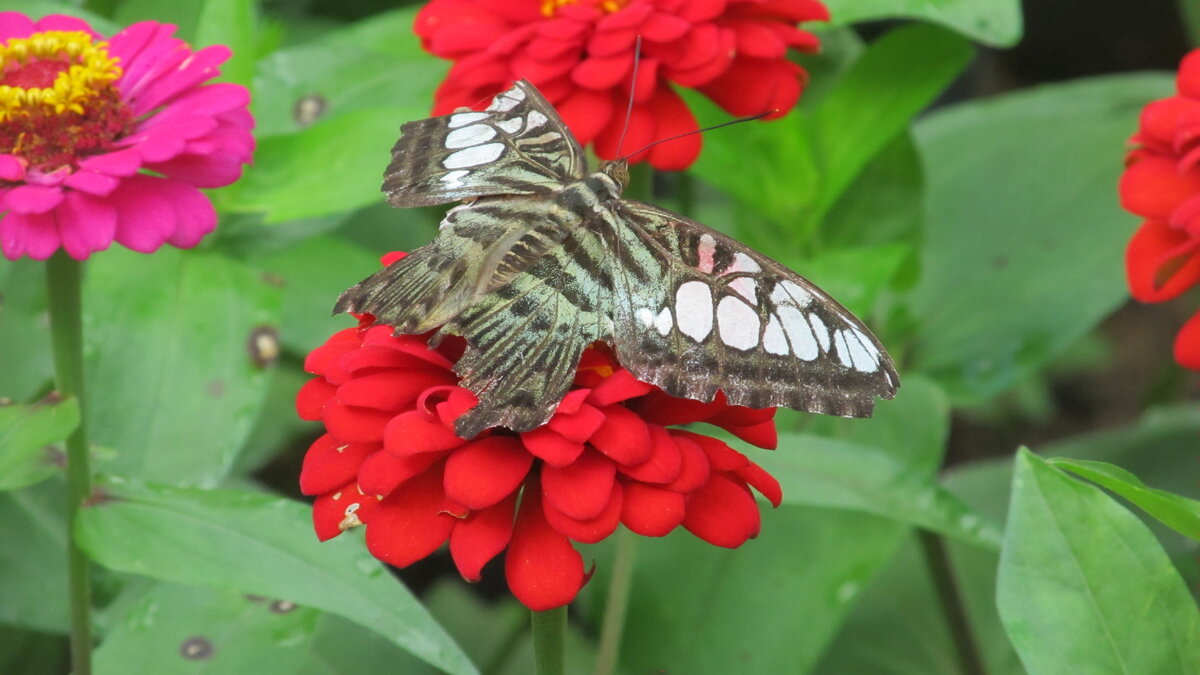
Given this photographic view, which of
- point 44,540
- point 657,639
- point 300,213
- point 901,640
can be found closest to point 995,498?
point 901,640

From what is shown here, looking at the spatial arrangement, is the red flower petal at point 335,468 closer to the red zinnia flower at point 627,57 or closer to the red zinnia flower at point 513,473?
the red zinnia flower at point 513,473

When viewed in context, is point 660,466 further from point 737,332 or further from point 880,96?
point 880,96

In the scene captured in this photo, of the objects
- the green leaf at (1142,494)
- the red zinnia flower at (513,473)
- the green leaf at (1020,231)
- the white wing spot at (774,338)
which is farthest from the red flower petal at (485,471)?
the green leaf at (1020,231)

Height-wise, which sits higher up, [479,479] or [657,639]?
[479,479]

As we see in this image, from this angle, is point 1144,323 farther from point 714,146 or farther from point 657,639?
point 657,639

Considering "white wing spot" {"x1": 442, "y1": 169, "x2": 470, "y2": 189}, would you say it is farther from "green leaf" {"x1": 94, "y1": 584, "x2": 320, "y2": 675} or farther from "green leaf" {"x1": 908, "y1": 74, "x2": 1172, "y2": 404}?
"green leaf" {"x1": 908, "y1": 74, "x2": 1172, "y2": 404}

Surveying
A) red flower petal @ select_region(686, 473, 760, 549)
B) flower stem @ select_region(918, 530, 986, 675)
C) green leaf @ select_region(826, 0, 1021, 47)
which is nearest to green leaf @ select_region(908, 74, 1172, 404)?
flower stem @ select_region(918, 530, 986, 675)
